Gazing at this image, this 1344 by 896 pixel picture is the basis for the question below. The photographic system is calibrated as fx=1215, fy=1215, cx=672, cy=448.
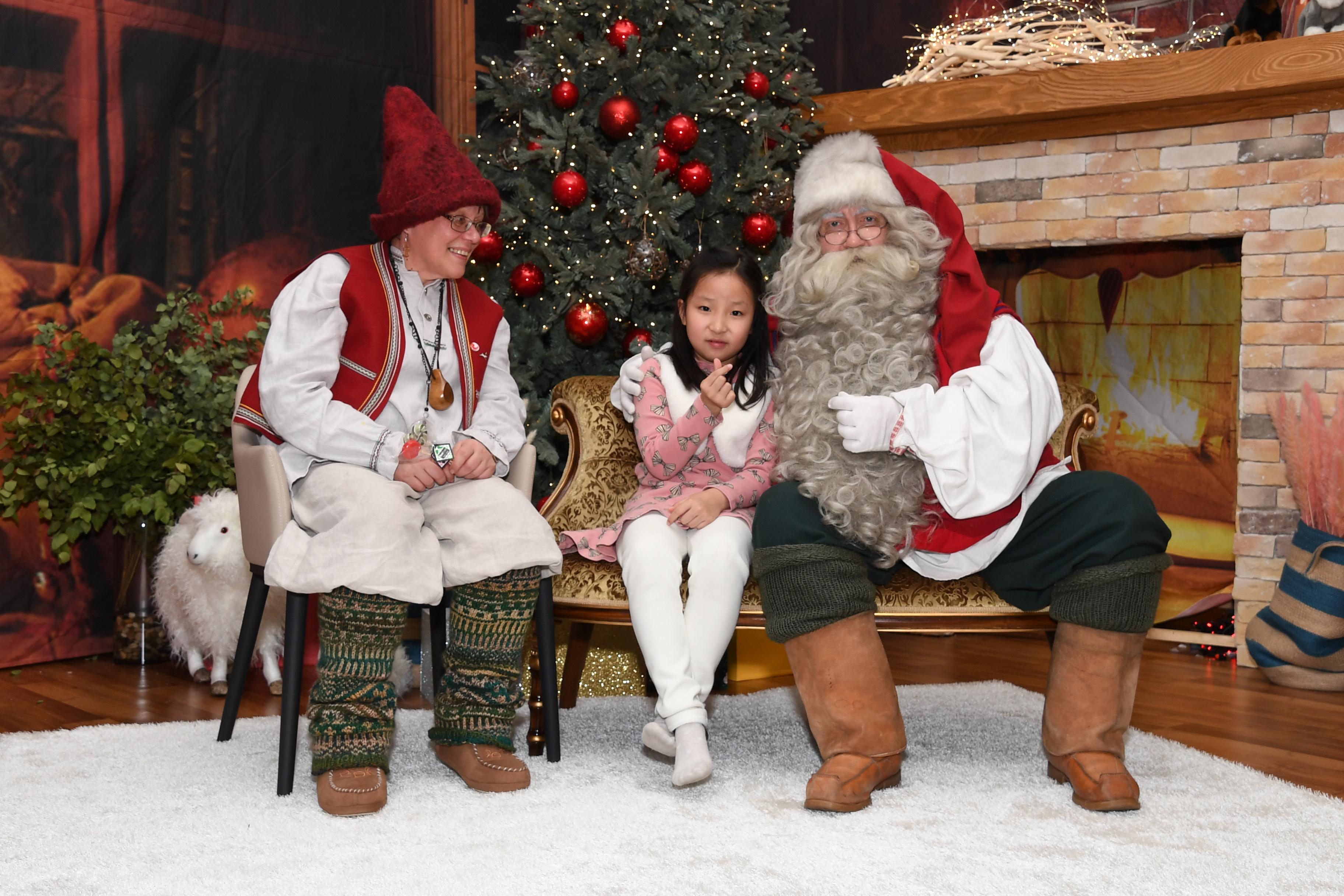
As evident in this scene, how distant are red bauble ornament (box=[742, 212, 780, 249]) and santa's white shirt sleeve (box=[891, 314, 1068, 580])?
136 centimetres

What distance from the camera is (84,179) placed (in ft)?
12.6

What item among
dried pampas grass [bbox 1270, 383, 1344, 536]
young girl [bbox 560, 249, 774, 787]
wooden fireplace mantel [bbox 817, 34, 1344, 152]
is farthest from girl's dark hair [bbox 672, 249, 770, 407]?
dried pampas grass [bbox 1270, 383, 1344, 536]

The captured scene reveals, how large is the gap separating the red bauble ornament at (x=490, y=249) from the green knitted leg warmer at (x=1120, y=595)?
6.76ft

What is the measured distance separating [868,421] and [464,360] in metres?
0.92

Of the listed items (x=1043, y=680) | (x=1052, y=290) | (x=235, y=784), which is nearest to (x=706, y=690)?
(x=235, y=784)

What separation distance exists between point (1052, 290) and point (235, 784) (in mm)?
3556

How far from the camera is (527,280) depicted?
12.2ft

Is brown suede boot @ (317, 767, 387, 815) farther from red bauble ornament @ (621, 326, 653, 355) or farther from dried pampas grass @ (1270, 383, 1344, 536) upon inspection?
dried pampas grass @ (1270, 383, 1344, 536)

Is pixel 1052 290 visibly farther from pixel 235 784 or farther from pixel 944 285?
pixel 235 784

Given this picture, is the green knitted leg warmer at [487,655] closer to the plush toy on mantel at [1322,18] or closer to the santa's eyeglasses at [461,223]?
the santa's eyeglasses at [461,223]

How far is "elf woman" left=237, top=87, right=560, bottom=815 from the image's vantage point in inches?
92.3

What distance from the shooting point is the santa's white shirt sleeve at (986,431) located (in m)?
2.46

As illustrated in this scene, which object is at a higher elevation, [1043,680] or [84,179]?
[84,179]

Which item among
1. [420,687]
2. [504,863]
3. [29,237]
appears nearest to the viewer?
[504,863]
